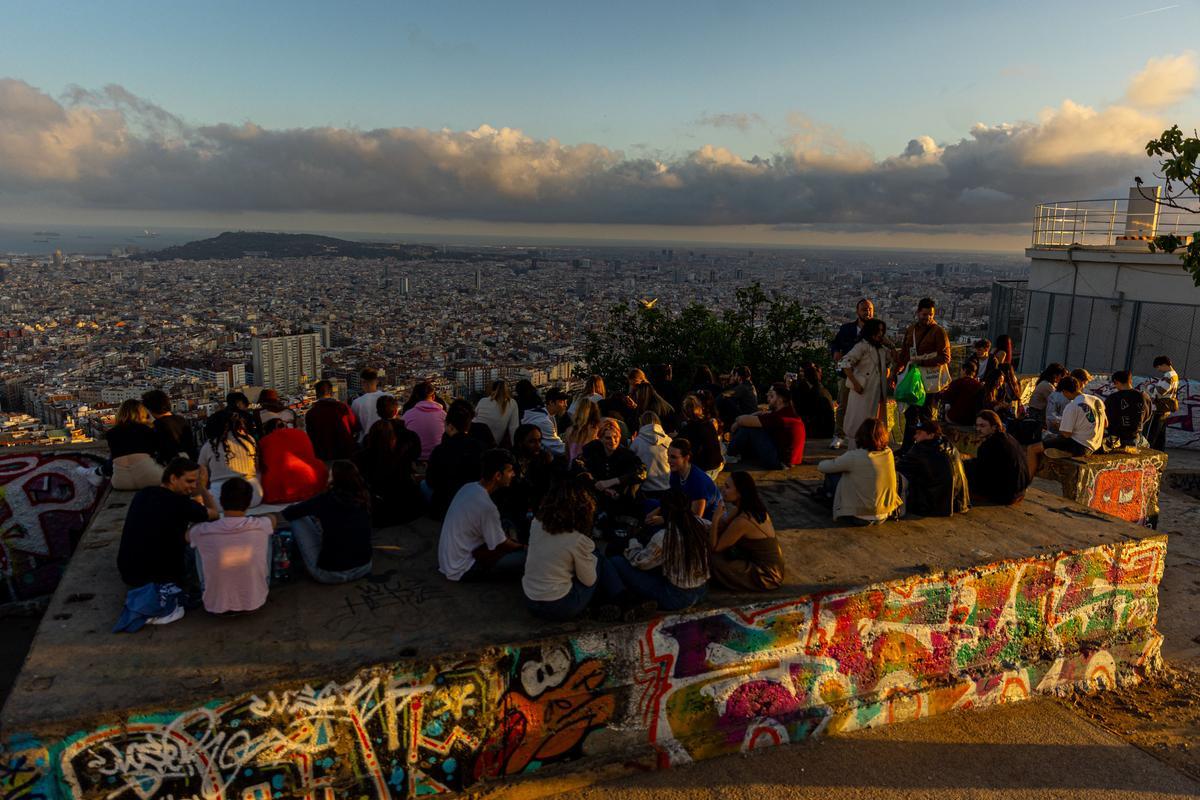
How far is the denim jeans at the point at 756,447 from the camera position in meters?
9.16

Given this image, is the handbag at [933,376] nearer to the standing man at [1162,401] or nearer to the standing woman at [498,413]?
the standing woman at [498,413]

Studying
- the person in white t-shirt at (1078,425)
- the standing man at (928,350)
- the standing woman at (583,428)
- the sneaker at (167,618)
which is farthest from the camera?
the person in white t-shirt at (1078,425)

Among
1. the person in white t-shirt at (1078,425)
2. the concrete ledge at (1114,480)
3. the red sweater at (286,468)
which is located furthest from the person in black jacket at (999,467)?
the red sweater at (286,468)

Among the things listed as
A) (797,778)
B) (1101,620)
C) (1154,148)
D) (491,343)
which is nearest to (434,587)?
(797,778)

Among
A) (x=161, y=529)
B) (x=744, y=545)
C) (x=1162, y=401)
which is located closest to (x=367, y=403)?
(x=161, y=529)

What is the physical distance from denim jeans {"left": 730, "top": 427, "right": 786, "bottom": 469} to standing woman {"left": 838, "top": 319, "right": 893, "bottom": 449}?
1.04 m

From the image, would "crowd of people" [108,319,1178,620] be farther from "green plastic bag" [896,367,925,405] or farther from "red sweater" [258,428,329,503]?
"green plastic bag" [896,367,925,405]

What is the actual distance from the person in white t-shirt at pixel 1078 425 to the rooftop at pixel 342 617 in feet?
8.46

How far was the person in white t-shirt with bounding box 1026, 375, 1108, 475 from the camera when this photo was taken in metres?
9.59

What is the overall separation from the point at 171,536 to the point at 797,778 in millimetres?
5155

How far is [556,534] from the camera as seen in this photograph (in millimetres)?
5105

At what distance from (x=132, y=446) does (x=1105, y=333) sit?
21.3 m

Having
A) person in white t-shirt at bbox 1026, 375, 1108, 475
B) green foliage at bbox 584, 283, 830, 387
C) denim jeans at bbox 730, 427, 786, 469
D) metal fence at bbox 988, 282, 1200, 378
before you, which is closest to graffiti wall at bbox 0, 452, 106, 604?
denim jeans at bbox 730, 427, 786, 469

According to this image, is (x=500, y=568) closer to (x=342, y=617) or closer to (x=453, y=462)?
(x=342, y=617)
